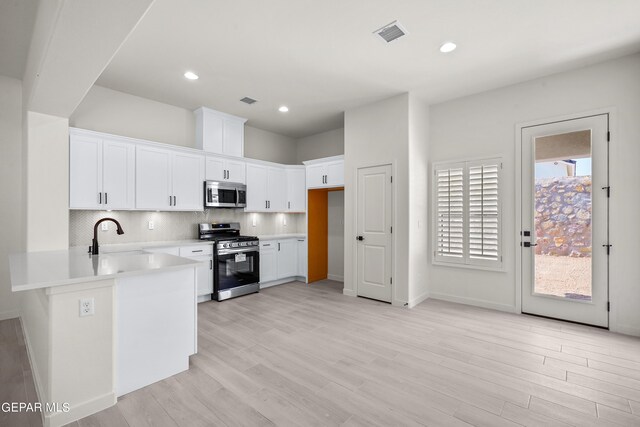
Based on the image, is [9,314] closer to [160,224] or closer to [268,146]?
[160,224]

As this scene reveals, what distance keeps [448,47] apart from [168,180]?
13.3 ft

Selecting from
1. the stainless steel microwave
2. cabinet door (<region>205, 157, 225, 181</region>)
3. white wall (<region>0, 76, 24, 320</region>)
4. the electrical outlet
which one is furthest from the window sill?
white wall (<region>0, 76, 24, 320</region>)

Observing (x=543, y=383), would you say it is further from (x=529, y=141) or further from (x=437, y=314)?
(x=529, y=141)

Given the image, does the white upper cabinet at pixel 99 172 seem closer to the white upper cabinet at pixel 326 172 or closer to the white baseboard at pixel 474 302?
the white upper cabinet at pixel 326 172

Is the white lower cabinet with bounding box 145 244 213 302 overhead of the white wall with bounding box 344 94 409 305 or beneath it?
beneath

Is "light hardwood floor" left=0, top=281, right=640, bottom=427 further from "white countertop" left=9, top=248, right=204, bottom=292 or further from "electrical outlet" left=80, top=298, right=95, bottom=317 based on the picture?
"white countertop" left=9, top=248, right=204, bottom=292

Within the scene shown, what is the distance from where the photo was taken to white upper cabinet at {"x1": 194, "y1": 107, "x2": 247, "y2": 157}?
16.5 ft

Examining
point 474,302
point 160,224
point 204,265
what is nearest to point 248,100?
point 160,224

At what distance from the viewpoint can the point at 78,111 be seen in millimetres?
4059

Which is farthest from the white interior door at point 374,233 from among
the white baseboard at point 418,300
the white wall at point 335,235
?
the white wall at point 335,235

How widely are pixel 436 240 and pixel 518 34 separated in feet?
9.40

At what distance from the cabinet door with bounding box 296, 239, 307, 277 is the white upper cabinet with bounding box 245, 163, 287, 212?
0.76 meters

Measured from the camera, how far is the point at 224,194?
200 inches

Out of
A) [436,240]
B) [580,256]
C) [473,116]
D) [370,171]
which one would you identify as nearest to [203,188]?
[370,171]
